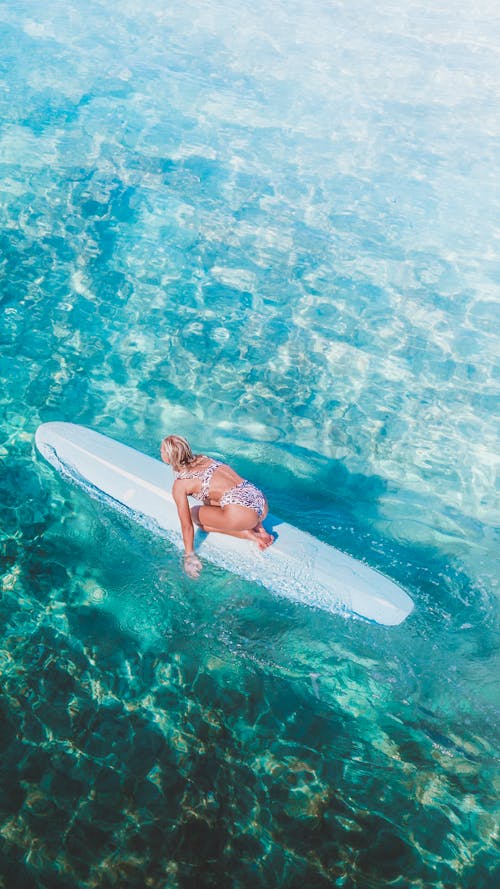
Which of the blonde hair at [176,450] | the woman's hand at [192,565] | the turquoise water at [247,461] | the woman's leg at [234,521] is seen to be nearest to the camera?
the turquoise water at [247,461]

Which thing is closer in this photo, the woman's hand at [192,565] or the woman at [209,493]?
the woman at [209,493]

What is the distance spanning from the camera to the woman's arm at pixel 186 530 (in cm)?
564

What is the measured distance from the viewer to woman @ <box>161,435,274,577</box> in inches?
220

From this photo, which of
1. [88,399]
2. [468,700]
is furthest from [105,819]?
[88,399]

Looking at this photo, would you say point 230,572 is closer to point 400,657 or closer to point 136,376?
point 400,657

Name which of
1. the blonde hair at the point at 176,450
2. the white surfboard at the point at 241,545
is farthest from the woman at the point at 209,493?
the white surfboard at the point at 241,545

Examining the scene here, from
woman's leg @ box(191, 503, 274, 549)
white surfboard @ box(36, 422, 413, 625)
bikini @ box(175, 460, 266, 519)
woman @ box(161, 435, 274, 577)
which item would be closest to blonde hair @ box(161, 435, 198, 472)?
woman @ box(161, 435, 274, 577)

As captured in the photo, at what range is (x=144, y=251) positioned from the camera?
33.9 ft

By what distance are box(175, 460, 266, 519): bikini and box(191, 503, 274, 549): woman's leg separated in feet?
0.13

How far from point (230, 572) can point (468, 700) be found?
2.28 metres

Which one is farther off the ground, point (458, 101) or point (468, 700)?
point (458, 101)

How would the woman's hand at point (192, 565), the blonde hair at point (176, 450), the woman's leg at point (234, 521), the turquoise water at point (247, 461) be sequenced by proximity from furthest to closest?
the woman's hand at point (192, 565) < the woman's leg at point (234, 521) < the blonde hair at point (176, 450) < the turquoise water at point (247, 461)

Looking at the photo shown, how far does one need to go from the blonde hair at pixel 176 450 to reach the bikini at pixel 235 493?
13 centimetres

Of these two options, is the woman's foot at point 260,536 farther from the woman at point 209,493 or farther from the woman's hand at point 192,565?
the woman's hand at point 192,565
